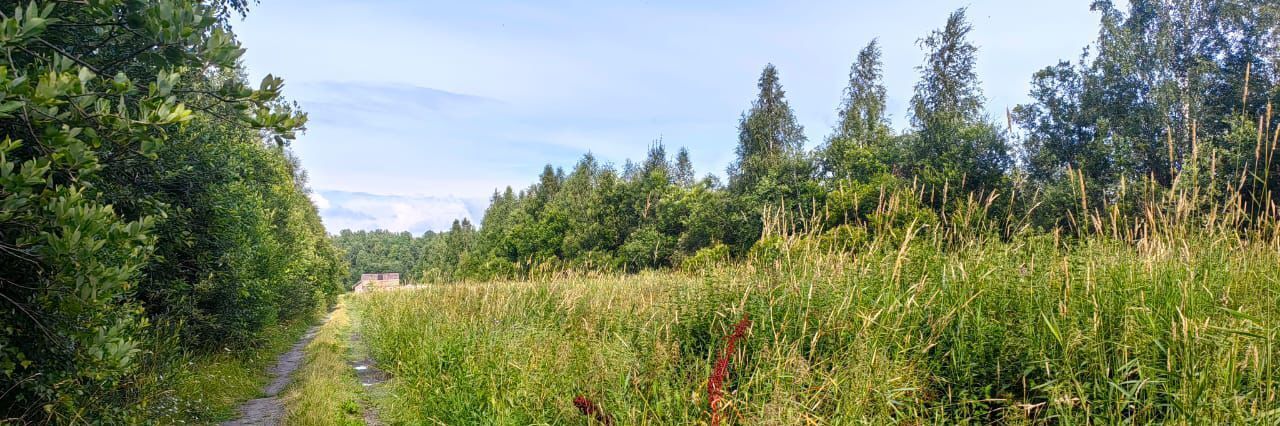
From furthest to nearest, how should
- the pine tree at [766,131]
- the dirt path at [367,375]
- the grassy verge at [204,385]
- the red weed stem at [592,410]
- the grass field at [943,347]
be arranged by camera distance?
the pine tree at [766,131] → the dirt path at [367,375] → the grassy verge at [204,385] → the red weed stem at [592,410] → the grass field at [943,347]

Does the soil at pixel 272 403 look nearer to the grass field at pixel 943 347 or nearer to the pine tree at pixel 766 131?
the grass field at pixel 943 347

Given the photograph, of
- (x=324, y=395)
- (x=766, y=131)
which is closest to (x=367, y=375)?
(x=324, y=395)

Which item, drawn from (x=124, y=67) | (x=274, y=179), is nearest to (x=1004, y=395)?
(x=124, y=67)

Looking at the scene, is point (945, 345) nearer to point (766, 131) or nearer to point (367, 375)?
point (367, 375)

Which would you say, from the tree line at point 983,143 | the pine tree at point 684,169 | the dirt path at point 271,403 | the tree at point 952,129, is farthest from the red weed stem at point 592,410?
the pine tree at point 684,169

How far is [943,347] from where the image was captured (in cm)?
444

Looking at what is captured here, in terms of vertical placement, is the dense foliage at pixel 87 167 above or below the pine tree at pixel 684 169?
below

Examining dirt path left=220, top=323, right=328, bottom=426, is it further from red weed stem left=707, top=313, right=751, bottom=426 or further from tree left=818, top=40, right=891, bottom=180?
tree left=818, top=40, right=891, bottom=180

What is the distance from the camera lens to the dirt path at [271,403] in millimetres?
7008

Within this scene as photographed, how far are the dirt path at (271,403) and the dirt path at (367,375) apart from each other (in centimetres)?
91

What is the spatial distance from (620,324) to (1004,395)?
347 cm

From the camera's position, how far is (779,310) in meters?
4.82

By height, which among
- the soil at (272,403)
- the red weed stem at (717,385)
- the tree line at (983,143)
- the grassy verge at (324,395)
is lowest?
the soil at (272,403)

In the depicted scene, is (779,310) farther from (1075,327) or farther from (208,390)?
(208,390)
